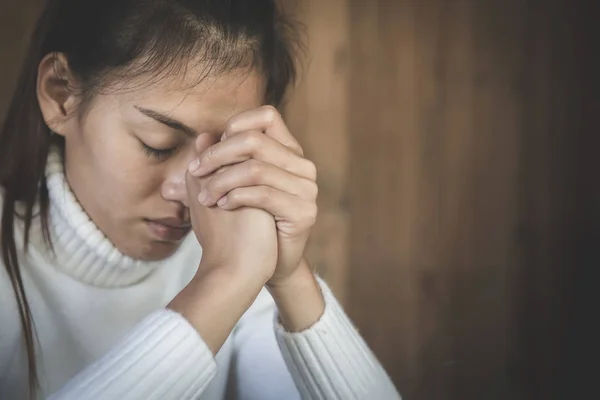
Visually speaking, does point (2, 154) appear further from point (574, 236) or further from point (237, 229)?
point (574, 236)

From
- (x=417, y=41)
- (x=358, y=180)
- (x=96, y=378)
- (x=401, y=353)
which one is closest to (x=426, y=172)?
(x=358, y=180)

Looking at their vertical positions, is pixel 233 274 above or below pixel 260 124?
below

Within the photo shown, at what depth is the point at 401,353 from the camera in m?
1.26

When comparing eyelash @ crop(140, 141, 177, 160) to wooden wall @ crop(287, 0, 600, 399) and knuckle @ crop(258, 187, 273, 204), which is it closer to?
knuckle @ crop(258, 187, 273, 204)

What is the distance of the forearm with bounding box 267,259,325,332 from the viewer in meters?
0.74

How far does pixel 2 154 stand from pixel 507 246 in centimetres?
93

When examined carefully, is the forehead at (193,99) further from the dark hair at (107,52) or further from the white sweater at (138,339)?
the white sweater at (138,339)

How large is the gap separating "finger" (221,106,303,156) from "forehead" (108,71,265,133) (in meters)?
0.05

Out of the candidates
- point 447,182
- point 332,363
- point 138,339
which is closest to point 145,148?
point 138,339

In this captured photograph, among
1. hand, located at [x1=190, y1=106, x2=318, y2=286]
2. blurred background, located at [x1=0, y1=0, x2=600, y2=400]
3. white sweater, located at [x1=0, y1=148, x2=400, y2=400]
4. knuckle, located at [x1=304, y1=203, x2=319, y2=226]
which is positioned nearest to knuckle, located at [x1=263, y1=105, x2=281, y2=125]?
hand, located at [x1=190, y1=106, x2=318, y2=286]

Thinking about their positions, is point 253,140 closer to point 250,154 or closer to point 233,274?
point 250,154

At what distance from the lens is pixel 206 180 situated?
678mm

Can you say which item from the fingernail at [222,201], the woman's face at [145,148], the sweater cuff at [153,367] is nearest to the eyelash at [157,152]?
the woman's face at [145,148]

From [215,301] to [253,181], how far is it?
0.13 metres
